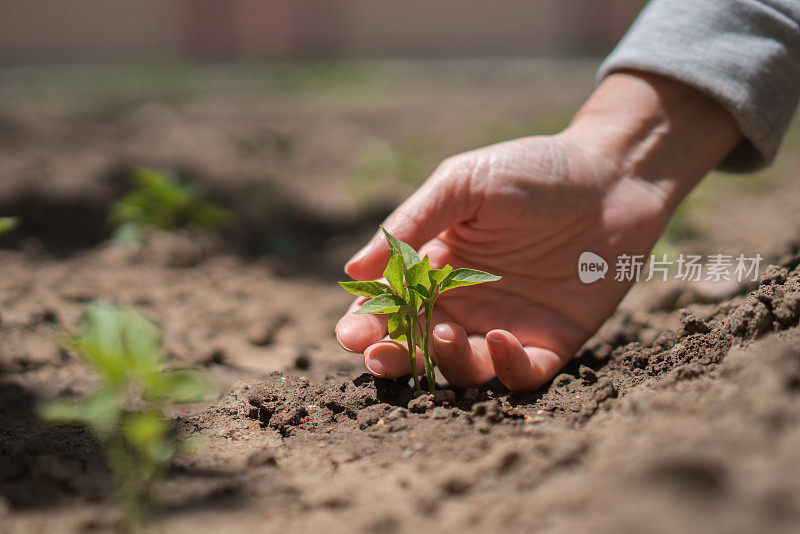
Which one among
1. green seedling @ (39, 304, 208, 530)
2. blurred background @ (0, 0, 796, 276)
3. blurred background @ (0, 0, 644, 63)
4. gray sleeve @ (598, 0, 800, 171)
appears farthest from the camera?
blurred background @ (0, 0, 644, 63)

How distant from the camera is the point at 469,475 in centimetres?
136

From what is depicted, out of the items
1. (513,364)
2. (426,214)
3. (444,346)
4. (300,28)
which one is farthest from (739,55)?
(300,28)

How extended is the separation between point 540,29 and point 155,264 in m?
12.3

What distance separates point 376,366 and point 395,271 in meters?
0.31

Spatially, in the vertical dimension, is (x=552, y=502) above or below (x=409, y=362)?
above

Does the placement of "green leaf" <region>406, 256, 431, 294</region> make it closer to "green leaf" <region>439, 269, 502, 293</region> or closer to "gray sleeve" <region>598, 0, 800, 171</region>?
"green leaf" <region>439, 269, 502, 293</region>

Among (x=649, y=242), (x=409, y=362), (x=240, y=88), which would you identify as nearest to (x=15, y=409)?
(x=409, y=362)

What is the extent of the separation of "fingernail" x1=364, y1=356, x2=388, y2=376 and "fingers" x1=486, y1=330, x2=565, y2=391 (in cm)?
31

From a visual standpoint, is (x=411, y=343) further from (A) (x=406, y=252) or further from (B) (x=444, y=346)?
(A) (x=406, y=252)

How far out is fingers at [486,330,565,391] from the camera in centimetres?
182

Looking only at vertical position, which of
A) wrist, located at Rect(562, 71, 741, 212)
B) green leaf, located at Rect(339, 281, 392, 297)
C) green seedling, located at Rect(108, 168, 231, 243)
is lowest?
green seedling, located at Rect(108, 168, 231, 243)

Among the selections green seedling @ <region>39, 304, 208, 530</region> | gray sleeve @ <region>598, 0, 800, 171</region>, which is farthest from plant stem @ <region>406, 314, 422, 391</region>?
gray sleeve @ <region>598, 0, 800, 171</region>

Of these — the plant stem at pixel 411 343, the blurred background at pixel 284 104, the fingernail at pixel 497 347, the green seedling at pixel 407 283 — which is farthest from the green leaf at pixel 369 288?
the blurred background at pixel 284 104

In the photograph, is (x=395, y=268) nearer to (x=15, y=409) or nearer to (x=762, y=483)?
(x=762, y=483)
